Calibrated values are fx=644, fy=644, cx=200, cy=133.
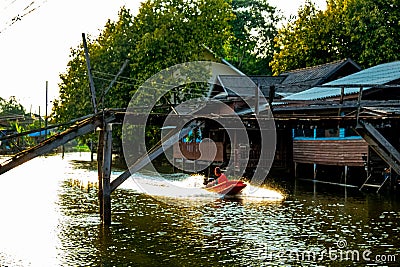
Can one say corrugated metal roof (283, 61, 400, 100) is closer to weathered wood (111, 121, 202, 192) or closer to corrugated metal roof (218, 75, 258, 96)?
corrugated metal roof (218, 75, 258, 96)

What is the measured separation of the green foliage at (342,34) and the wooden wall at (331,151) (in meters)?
12.5

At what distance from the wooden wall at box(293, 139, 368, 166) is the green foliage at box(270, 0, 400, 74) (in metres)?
12.5

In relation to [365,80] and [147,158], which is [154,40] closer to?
[365,80]

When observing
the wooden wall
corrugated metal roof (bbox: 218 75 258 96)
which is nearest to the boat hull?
the wooden wall

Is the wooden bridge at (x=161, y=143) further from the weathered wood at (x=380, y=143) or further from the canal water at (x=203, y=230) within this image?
the canal water at (x=203, y=230)

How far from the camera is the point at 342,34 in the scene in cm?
4622

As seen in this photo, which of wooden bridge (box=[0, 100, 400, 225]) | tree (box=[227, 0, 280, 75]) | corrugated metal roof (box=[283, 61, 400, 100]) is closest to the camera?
wooden bridge (box=[0, 100, 400, 225])

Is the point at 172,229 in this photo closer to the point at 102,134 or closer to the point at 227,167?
the point at 102,134

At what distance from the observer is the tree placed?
6738cm

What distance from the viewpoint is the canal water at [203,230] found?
14.6 m

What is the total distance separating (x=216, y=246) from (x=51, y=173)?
26418 millimetres

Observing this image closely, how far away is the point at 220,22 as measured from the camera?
44031 millimetres

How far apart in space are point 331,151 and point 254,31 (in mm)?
38844

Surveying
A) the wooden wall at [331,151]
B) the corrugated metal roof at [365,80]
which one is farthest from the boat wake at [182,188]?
the corrugated metal roof at [365,80]
